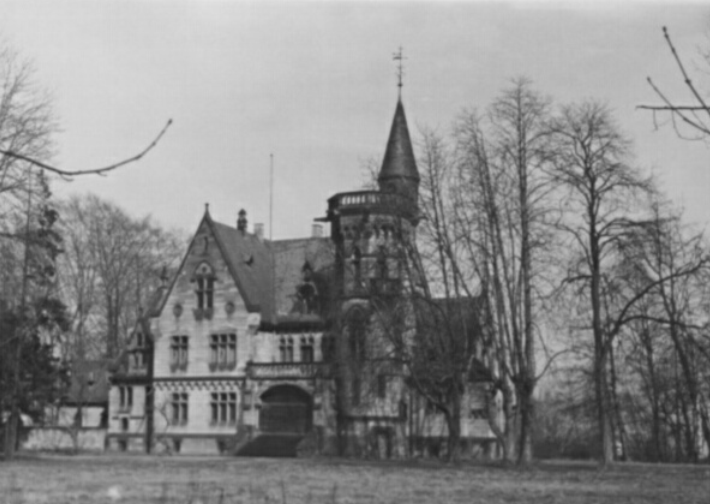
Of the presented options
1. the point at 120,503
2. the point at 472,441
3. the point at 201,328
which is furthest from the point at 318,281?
the point at 120,503

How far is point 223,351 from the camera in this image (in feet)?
173

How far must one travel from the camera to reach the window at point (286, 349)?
52.3 metres

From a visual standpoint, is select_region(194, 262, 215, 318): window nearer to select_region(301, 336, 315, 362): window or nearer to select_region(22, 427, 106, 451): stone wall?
select_region(301, 336, 315, 362): window

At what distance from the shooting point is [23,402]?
4328 cm

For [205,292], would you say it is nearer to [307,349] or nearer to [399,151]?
[307,349]

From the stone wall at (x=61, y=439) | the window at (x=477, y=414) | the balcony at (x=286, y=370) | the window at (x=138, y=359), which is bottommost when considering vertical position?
the stone wall at (x=61, y=439)

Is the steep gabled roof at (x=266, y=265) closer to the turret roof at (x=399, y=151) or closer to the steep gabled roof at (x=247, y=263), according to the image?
the steep gabled roof at (x=247, y=263)

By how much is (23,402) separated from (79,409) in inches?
544

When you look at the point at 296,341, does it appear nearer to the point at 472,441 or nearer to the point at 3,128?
the point at 472,441

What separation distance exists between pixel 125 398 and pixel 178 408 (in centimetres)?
389

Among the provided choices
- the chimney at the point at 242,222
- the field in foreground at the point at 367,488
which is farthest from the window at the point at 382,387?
the field in foreground at the point at 367,488

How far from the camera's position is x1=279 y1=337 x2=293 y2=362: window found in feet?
172

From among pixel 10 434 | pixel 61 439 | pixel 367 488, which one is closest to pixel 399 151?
pixel 10 434

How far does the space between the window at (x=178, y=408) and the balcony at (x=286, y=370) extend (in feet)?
14.0
